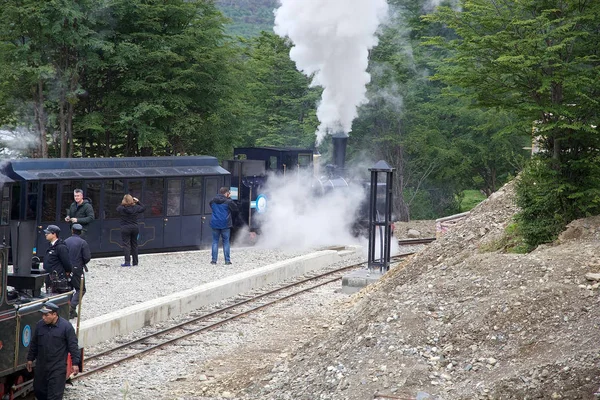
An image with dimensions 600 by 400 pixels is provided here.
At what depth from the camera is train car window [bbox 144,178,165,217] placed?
829 inches

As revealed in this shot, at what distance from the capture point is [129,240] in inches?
741

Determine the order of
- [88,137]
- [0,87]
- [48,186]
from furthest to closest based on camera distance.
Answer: [88,137] → [0,87] → [48,186]

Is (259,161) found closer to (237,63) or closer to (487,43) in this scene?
(237,63)

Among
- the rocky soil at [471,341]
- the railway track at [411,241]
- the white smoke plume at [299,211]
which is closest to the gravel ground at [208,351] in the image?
the rocky soil at [471,341]

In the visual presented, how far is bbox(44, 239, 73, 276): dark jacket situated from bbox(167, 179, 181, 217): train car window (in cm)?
955

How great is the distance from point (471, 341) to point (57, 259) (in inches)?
223

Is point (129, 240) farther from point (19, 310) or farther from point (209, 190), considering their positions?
point (19, 310)

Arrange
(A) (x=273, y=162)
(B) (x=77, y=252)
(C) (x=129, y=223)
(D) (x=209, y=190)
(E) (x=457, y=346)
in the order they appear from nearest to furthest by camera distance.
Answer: (E) (x=457, y=346)
(B) (x=77, y=252)
(C) (x=129, y=223)
(D) (x=209, y=190)
(A) (x=273, y=162)

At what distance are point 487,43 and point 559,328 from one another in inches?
217

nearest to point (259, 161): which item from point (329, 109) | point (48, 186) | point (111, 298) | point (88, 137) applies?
point (329, 109)

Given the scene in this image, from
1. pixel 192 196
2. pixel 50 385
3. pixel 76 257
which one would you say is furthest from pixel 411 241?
pixel 50 385

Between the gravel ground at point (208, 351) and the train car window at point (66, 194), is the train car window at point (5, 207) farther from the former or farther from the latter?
the train car window at point (66, 194)

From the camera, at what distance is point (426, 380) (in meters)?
9.17

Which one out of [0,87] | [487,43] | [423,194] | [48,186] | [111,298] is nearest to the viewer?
[487,43]
